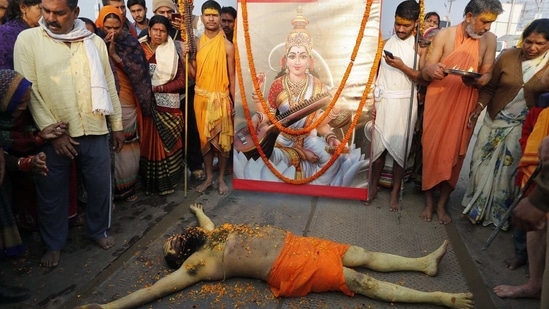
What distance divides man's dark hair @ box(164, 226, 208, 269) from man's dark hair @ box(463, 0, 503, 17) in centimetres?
308

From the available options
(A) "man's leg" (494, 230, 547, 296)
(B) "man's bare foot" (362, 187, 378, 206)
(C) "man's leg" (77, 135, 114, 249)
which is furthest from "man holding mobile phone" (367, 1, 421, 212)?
(C) "man's leg" (77, 135, 114, 249)

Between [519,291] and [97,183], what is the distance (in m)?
3.41

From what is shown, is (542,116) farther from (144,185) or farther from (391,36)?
(144,185)

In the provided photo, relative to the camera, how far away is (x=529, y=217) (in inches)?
72.3

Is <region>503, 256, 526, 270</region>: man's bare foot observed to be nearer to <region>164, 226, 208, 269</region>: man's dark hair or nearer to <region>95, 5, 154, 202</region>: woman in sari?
<region>164, 226, 208, 269</region>: man's dark hair

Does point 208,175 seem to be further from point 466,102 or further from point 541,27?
point 541,27

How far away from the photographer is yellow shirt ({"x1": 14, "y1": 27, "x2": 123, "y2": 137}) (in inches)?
107

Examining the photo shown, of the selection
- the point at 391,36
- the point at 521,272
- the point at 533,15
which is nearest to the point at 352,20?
the point at 391,36

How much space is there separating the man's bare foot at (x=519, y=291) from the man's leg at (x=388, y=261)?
0.46 meters

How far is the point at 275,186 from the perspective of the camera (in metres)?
4.23

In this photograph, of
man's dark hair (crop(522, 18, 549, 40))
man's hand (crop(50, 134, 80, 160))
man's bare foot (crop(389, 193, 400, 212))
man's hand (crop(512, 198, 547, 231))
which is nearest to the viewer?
man's hand (crop(512, 198, 547, 231))

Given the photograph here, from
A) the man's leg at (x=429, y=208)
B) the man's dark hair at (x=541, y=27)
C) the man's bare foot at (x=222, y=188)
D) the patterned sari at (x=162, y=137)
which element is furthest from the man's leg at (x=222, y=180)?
the man's dark hair at (x=541, y=27)

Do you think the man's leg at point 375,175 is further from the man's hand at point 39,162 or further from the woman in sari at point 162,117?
the man's hand at point 39,162

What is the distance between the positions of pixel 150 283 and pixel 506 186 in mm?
3361
